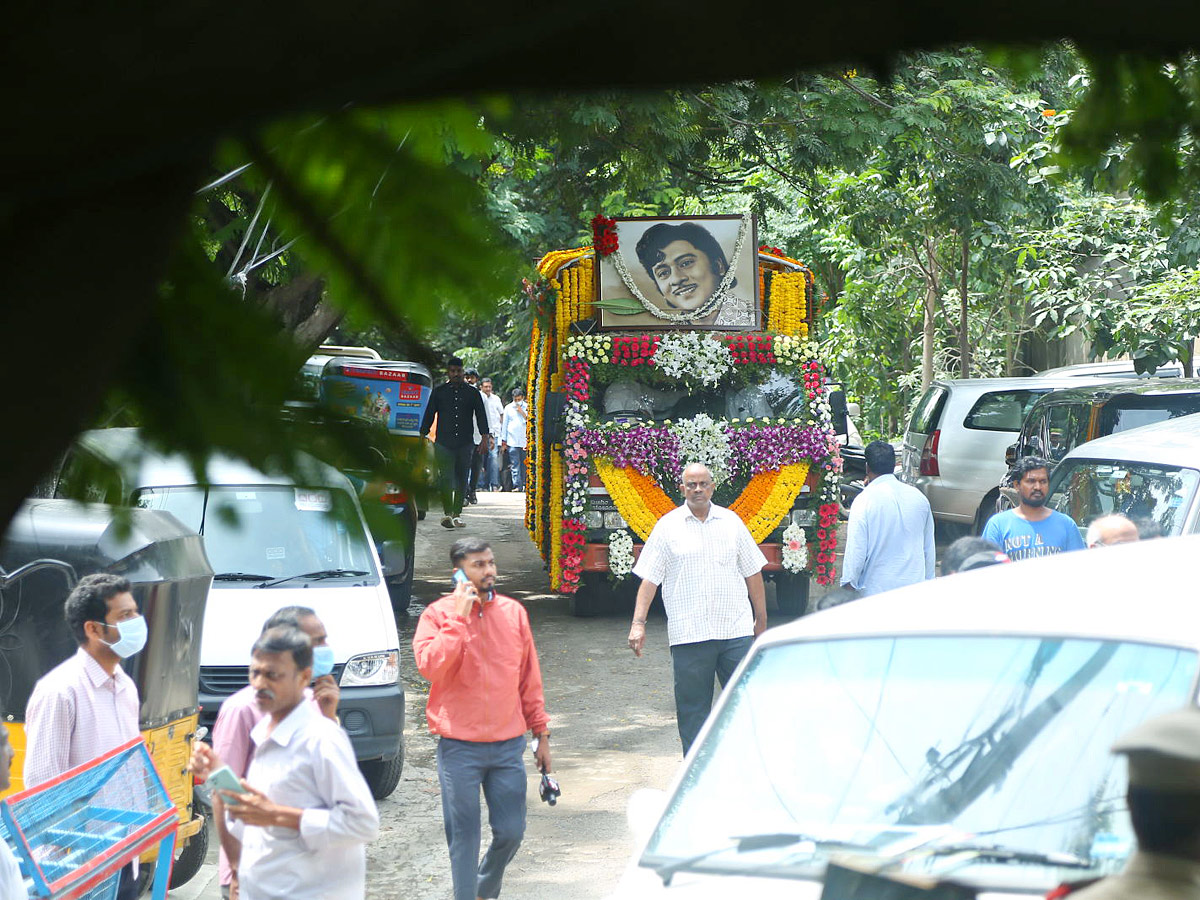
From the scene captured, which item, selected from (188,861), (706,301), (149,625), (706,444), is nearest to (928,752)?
(149,625)

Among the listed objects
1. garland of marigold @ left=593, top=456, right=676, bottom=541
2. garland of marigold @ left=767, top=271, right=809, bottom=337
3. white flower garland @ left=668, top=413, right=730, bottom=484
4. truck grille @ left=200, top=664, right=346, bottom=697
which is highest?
garland of marigold @ left=767, top=271, right=809, bottom=337

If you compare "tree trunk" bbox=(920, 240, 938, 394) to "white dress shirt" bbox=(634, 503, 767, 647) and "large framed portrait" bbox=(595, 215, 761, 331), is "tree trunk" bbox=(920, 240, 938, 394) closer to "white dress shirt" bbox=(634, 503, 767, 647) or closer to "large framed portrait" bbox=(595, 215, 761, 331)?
"large framed portrait" bbox=(595, 215, 761, 331)

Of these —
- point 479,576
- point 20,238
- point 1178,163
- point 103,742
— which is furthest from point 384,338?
point 479,576

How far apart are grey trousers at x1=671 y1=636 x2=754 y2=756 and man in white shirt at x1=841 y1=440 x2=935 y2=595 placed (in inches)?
41.1

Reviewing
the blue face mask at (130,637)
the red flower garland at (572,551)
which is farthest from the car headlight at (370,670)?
the red flower garland at (572,551)

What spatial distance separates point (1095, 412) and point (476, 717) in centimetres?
728

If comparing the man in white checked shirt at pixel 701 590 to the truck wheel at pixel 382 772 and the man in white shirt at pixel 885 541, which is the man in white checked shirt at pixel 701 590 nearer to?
the man in white shirt at pixel 885 541

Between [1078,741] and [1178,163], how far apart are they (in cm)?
188

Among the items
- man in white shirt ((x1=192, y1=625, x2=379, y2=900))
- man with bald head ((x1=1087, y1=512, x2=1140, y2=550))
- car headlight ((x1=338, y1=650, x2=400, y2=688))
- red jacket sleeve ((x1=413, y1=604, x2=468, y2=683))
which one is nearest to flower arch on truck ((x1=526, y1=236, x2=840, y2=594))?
car headlight ((x1=338, y1=650, x2=400, y2=688))

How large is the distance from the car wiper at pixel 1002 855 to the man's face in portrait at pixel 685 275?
9.23 meters

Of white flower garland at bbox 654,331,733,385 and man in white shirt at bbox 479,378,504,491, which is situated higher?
white flower garland at bbox 654,331,733,385

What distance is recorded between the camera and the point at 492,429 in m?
24.9

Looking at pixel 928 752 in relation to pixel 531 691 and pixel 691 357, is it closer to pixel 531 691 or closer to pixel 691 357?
pixel 531 691

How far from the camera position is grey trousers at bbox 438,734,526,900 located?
575cm
